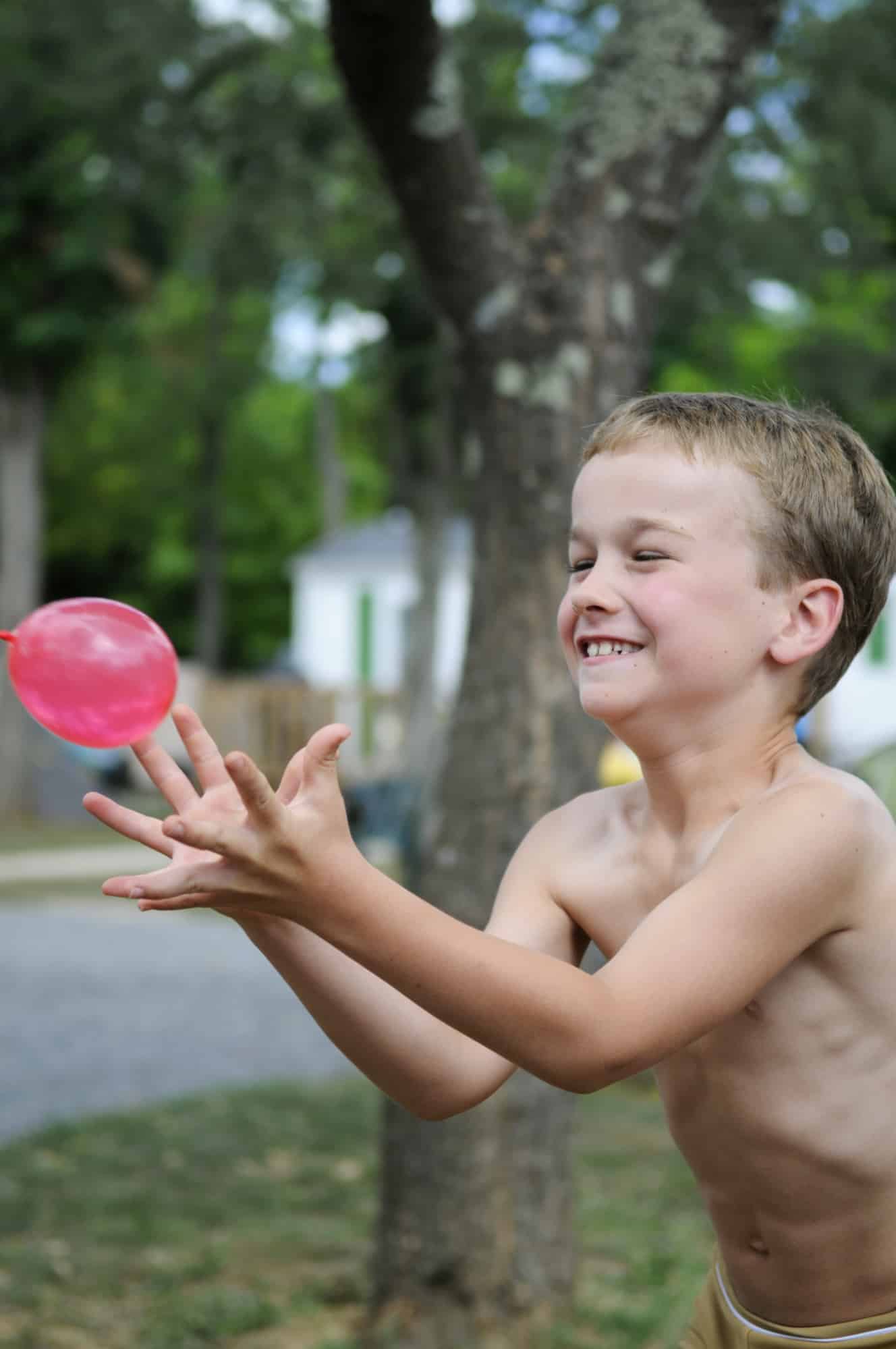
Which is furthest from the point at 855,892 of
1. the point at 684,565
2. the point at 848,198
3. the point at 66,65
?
the point at 66,65

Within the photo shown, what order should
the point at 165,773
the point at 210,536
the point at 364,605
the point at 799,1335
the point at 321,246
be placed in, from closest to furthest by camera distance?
the point at 165,773 < the point at 799,1335 < the point at 321,246 < the point at 364,605 < the point at 210,536

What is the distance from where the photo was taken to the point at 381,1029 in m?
1.85

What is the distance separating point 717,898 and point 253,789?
0.57 m

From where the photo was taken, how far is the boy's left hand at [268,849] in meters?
1.43

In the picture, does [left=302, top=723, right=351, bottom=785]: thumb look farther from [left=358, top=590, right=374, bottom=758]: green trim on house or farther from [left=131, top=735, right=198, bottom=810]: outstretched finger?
[left=358, top=590, right=374, bottom=758]: green trim on house

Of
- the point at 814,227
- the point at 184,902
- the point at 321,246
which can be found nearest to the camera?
the point at 184,902

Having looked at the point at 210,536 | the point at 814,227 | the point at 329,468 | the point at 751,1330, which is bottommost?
the point at 210,536

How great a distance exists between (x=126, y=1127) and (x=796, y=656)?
5.61 m

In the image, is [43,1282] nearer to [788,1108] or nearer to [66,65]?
[788,1108]

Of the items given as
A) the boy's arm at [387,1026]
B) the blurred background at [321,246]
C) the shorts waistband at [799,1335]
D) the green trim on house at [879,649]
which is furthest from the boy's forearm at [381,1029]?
the green trim on house at [879,649]

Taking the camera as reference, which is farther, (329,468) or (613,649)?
(329,468)

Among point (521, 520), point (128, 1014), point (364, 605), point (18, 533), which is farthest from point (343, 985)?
point (364, 605)

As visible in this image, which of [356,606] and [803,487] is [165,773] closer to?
[803,487]

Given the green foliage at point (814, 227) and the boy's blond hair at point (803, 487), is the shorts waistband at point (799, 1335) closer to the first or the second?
the boy's blond hair at point (803, 487)
